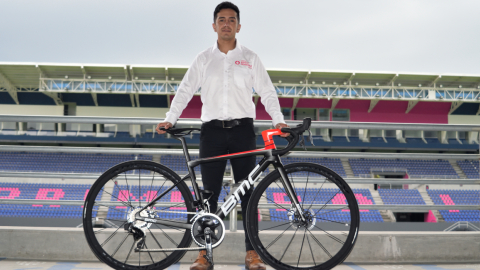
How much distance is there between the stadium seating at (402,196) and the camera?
15327 millimetres

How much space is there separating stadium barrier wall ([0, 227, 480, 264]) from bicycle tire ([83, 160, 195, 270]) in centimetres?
33

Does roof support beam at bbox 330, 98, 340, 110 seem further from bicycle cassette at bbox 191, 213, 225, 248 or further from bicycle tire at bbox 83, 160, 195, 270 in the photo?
bicycle cassette at bbox 191, 213, 225, 248

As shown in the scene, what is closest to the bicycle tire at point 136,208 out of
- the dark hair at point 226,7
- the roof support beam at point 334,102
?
the dark hair at point 226,7

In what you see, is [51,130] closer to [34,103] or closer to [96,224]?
[34,103]

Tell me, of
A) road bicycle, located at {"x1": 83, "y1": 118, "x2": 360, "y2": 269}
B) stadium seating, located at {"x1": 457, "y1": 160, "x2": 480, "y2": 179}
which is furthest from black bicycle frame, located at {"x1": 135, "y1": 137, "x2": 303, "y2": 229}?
stadium seating, located at {"x1": 457, "y1": 160, "x2": 480, "y2": 179}

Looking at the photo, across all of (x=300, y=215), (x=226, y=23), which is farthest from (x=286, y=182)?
(x=226, y=23)

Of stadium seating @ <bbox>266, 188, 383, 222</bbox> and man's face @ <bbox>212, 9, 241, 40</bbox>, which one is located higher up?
man's face @ <bbox>212, 9, 241, 40</bbox>

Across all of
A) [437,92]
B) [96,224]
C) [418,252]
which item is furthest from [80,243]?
[437,92]

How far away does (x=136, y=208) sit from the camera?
6.26 ft

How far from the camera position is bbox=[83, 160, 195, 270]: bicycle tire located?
1.88 metres

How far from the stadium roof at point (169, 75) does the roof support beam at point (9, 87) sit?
0.13m

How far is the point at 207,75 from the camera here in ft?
6.94

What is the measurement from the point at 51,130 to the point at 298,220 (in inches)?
768

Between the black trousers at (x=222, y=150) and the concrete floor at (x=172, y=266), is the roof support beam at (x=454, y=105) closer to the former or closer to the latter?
the concrete floor at (x=172, y=266)
